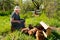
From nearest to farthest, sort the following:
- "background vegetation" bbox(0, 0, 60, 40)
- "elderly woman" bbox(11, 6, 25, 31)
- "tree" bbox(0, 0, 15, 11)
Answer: "background vegetation" bbox(0, 0, 60, 40) → "elderly woman" bbox(11, 6, 25, 31) → "tree" bbox(0, 0, 15, 11)

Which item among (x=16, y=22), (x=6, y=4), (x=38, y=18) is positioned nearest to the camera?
(x=16, y=22)

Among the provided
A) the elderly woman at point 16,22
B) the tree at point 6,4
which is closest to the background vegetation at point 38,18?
the elderly woman at point 16,22

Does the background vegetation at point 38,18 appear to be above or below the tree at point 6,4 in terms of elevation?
above

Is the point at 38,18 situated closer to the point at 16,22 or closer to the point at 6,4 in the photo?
the point at 16,22

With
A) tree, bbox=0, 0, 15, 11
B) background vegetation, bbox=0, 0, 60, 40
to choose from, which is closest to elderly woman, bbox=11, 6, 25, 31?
background vegetation, bbox=0, 0, 60, 40

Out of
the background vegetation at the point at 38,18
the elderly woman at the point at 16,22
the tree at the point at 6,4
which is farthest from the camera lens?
the tree at the point at 6,4

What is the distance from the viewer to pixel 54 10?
1316cm

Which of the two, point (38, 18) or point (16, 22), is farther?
point (38, 18)

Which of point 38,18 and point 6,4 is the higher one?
point 38,18

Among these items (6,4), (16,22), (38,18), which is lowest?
(6,4)

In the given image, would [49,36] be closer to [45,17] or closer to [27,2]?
[45,17]

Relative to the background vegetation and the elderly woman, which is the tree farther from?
the elderly woman

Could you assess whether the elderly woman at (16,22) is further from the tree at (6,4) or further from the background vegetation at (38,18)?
the tree at (6,4)

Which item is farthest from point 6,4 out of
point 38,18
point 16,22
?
point 16,22
